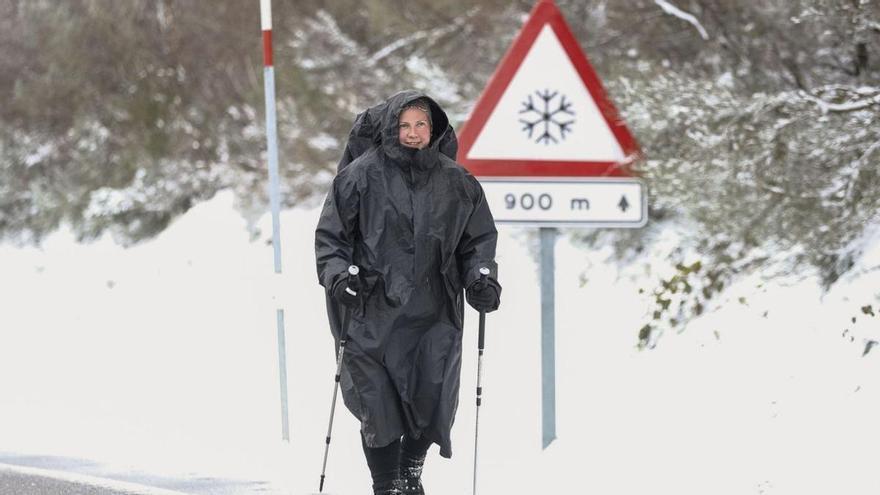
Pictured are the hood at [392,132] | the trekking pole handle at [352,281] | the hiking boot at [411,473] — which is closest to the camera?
the trekking pole handle at [352,281]

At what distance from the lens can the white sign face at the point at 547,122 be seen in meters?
6.32

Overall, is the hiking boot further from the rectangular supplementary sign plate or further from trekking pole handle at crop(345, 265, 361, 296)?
the rectangular supplementary sign plate

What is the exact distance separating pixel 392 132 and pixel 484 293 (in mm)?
670

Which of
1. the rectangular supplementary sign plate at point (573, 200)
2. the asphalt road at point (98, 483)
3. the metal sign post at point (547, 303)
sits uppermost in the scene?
the rectangular supplementary sign plate at point (573, 200)

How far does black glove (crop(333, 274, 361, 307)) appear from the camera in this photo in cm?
507

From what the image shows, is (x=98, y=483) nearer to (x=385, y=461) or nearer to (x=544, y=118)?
(x=385, y=461)

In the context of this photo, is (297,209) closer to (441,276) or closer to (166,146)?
(166,146)

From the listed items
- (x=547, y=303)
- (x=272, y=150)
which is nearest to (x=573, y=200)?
(x=547, y=303)

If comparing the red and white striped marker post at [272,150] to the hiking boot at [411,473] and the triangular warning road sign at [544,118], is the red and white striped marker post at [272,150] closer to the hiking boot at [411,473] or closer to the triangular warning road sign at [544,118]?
the triangular warning road sign at [544,118]

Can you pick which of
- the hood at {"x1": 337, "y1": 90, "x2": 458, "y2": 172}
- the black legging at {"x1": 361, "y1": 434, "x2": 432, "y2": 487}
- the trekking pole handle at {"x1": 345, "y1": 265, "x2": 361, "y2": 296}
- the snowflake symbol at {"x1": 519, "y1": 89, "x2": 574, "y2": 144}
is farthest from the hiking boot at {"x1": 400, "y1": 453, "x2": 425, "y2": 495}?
the snowflake symbol at {"x1": 519, "y1": 89, "x2": 574, "y2": 144}

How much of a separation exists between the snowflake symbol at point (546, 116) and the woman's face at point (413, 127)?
1.21 meters

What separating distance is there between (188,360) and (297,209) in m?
4.36

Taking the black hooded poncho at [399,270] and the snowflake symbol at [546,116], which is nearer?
Answer: the black hooded poncho at [399,270]

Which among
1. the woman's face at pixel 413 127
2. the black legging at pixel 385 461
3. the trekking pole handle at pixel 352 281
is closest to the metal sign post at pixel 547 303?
the black legging at pixel 385 461
